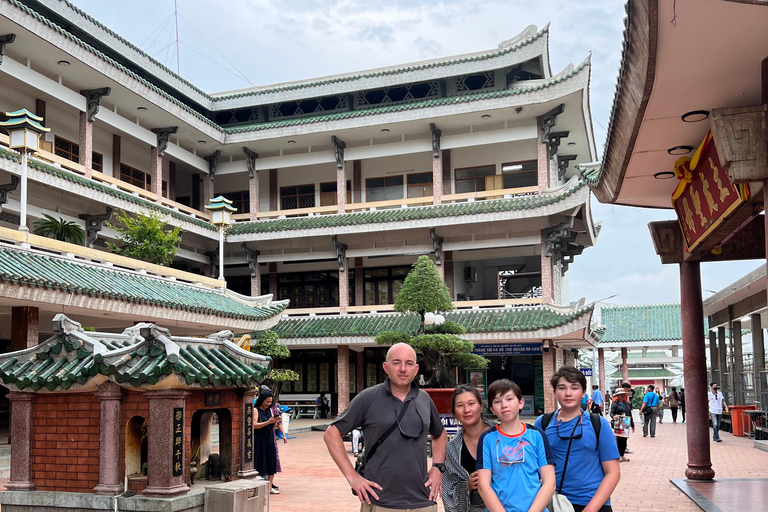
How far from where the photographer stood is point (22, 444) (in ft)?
23.2

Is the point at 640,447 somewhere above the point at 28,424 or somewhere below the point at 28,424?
below

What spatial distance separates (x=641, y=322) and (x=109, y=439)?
32.5 m

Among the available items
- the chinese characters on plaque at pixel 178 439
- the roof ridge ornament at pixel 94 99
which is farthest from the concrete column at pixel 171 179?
the chinese characters on plaque at pixel 178 439

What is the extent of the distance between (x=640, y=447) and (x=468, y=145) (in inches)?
494

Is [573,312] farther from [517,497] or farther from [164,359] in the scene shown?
[517,497]

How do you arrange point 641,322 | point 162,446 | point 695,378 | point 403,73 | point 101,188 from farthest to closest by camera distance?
point 641,322
point 403,73
point 101,188
point 695,378
point 162,446

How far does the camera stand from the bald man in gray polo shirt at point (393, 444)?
170 inches

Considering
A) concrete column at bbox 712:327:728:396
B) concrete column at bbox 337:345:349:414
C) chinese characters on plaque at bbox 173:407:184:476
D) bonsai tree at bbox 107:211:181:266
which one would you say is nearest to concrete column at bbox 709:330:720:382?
concrete column at bbox 712:327:728:396

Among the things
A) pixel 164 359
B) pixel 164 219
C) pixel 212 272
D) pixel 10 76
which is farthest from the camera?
pixel 212 272

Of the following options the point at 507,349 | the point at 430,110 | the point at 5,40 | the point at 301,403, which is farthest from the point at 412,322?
the point at 5,40

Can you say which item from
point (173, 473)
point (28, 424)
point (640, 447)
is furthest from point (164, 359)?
point (640, 447)

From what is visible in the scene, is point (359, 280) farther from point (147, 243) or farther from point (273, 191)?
point (147, 243)

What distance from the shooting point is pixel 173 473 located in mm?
6684

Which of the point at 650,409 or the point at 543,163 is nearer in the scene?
the point at 650,409
